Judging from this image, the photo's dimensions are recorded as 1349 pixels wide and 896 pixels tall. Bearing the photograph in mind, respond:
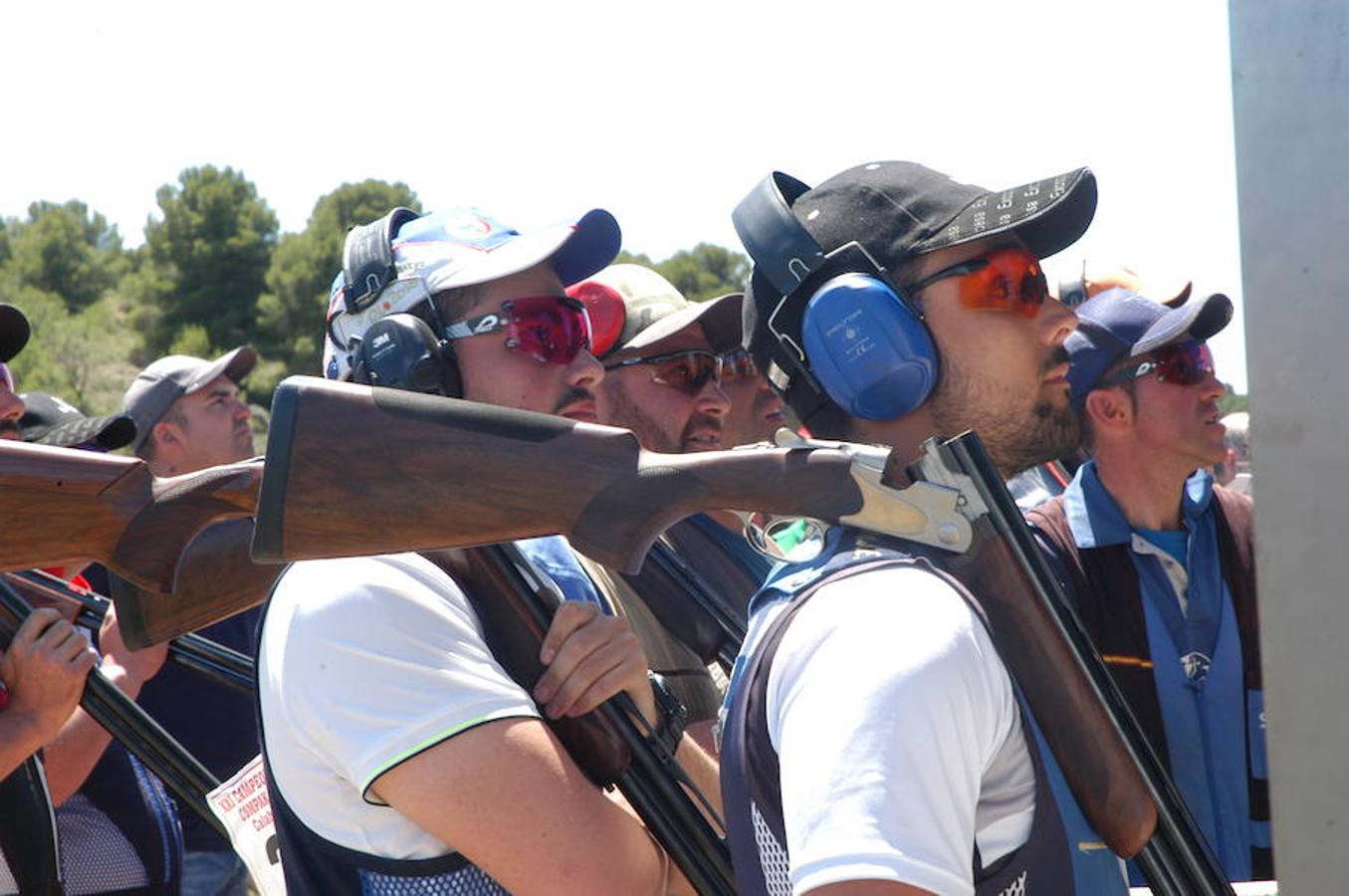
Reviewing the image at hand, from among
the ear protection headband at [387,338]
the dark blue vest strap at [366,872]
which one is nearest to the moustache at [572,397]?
the ear protection headband at [387,338]

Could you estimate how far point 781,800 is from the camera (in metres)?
1.75

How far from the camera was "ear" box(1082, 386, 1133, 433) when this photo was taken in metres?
4.24

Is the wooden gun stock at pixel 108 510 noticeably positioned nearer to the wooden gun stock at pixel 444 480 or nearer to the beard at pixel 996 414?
the wooden gun stock at pixel 444 480

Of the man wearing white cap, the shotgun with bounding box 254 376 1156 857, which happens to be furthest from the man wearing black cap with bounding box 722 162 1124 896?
the man wearing white cap

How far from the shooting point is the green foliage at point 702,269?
3933cm

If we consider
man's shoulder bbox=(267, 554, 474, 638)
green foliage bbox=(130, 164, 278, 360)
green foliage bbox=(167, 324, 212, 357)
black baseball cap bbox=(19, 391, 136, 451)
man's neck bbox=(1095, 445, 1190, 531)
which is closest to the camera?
man's shoulder bbox=(267, 554, 474, 638)

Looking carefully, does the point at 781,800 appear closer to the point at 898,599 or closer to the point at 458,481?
the point at 898,599

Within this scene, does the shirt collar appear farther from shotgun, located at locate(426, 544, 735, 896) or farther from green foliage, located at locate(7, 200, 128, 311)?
green foliage, located at locate(7, 200, 128, 311)

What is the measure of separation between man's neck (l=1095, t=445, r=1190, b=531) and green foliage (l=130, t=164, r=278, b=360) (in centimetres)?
4273

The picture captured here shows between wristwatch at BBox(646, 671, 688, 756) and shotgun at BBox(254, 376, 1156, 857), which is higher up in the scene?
shotgun at BBox(254, 376, 1156, 857)

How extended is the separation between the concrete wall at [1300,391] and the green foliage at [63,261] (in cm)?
5420

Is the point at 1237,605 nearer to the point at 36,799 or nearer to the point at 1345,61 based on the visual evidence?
the point at 1345,61

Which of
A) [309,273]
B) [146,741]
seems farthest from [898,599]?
[309,273]

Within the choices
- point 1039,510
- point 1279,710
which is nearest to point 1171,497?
point 1039,510
